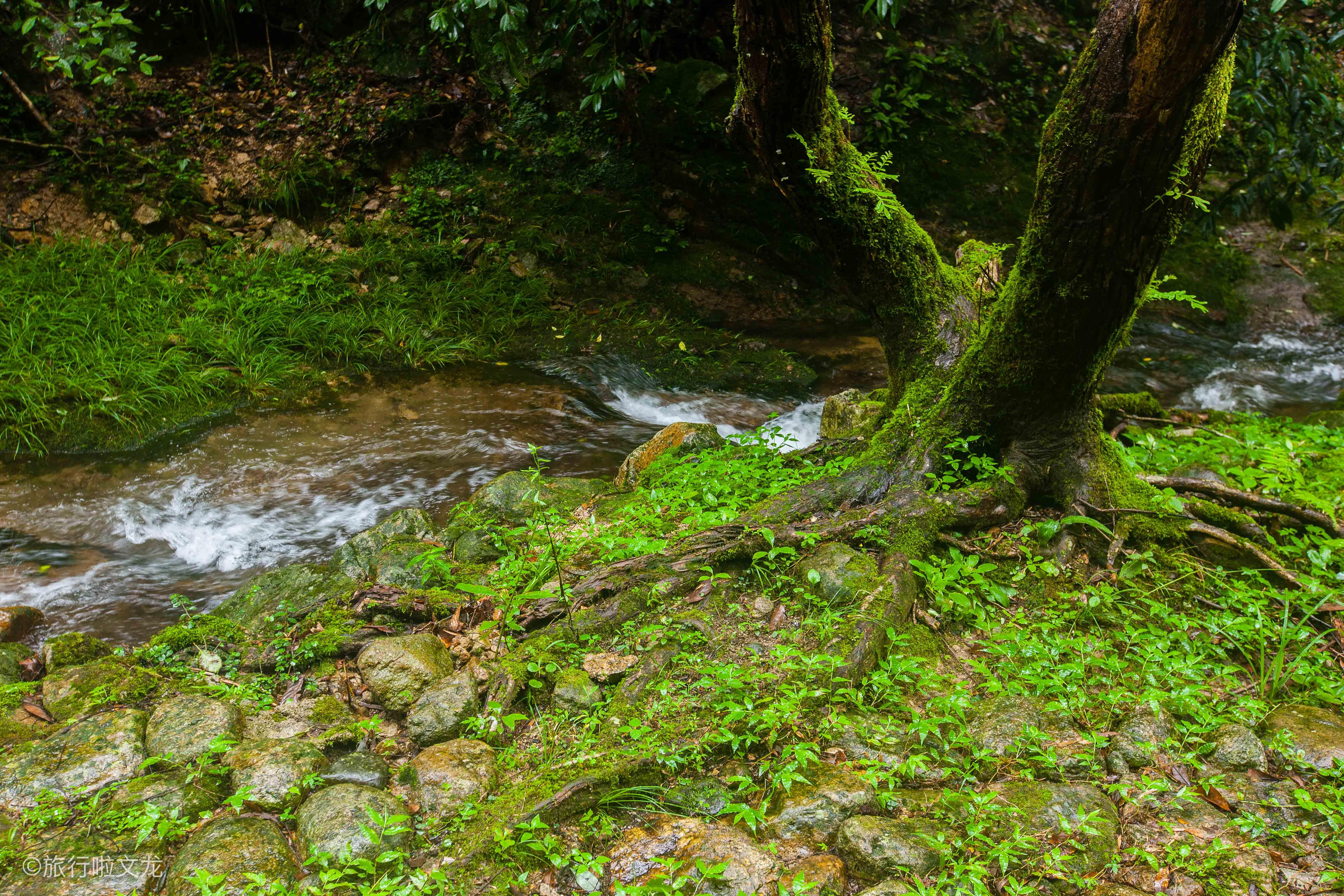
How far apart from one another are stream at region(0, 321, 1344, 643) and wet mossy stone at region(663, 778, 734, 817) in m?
2.49

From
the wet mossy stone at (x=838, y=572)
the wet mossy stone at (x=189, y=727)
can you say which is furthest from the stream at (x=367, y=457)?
the wet mossy stone at (x=189, y=727)

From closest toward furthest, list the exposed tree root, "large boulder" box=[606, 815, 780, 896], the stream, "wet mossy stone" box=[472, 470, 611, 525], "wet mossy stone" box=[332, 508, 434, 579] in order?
1. "large boulder" box=[606, 815, 780, 896]
2. the exposed tree root
3. "wet mossy stone" box=[332, 508, 434, 579]
4. "wet mossy stone" box=[472, 470, 611, 525]
5. the stream

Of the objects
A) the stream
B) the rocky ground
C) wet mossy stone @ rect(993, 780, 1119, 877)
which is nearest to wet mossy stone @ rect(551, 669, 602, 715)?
the rocky ground

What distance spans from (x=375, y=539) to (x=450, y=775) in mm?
2059

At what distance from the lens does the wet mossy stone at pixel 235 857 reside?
79.7 inches

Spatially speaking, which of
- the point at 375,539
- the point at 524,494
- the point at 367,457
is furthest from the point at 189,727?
the point at 367,457

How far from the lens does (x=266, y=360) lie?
6.35m

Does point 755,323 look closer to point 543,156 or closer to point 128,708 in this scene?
point 543,156

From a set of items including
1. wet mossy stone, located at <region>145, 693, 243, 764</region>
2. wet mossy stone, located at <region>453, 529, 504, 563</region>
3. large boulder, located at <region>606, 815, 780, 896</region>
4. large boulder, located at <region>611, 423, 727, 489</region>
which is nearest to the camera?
large boulder, located at <region>606, 815, 780, 896</region>

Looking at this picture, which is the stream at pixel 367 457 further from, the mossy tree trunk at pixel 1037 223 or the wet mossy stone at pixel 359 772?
the wet mossy stone at pixel 359 772

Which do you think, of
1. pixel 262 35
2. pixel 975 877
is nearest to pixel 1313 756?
pixel 975 877

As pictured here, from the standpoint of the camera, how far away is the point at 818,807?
2188 mm

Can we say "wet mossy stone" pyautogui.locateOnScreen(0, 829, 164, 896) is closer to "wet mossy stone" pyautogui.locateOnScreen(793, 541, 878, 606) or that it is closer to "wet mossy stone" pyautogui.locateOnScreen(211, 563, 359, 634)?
"wet mossy stone" pyautogui.locateOnScreen(211, 563, 359, 634)

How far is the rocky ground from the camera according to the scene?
6.75 ft
